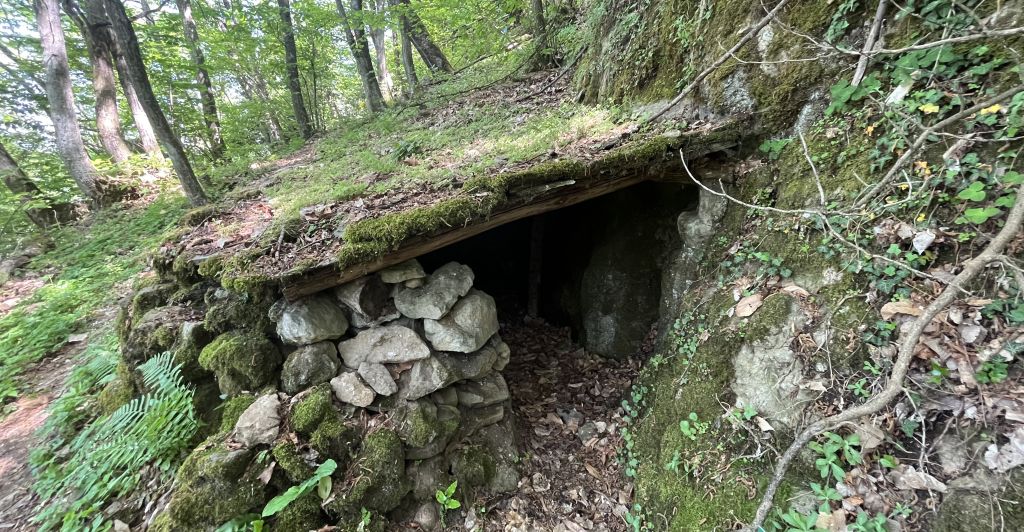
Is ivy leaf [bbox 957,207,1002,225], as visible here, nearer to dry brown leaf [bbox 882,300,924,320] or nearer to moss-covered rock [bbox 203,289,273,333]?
dry brown leaf [bbox 882,300,924,320]

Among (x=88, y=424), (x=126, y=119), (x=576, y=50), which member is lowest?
(x=88, y=424)

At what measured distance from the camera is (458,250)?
6.89m

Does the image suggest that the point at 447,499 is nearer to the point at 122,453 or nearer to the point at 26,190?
the point at 122,453

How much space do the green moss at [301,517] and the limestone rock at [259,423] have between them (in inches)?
18.4

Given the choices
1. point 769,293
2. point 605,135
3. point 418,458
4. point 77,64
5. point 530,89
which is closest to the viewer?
point 769,293

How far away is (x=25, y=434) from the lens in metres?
3.77

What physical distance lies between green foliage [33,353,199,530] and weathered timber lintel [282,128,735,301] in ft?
3.98

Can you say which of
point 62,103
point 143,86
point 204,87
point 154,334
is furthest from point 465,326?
point 204,87

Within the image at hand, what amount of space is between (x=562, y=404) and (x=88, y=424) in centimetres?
466

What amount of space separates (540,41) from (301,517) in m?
7.96

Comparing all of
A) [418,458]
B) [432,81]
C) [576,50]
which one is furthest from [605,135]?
[432,81]

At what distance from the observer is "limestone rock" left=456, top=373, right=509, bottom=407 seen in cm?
354

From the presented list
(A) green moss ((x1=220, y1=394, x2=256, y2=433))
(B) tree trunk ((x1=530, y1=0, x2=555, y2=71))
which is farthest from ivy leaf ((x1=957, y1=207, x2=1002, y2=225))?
(B) tree trunk ((x1=530, y1=0, x2=555, y2=71))

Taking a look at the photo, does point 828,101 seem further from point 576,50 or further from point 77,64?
point 77,64
